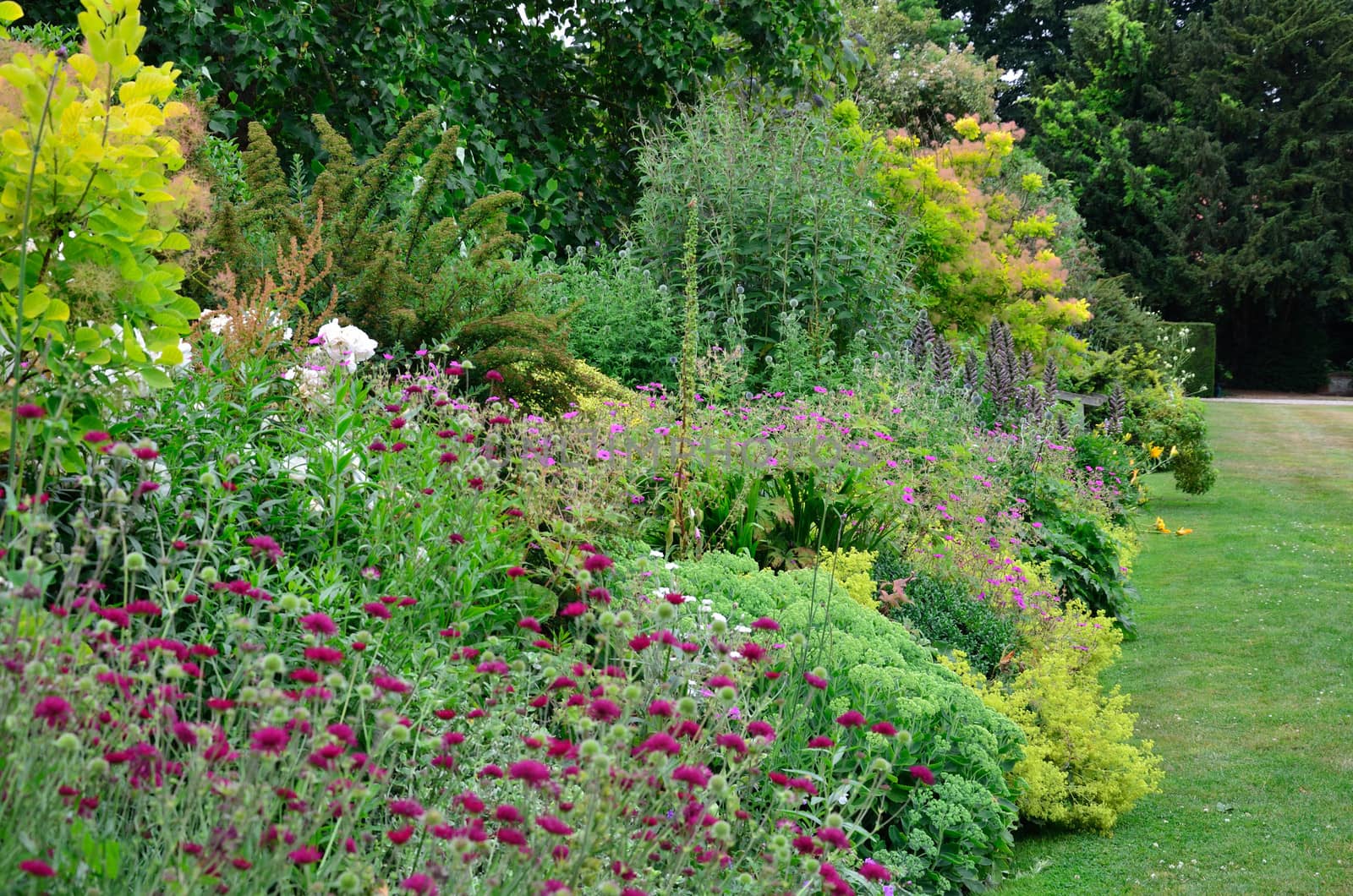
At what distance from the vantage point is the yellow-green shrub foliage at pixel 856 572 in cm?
422

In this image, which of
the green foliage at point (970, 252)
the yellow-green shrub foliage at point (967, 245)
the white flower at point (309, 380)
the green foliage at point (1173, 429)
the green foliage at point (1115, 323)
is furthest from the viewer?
the green foliage at point (1115, 323)

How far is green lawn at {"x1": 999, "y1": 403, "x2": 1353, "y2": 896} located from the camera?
3535mm

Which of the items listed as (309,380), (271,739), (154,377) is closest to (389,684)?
(271,739)

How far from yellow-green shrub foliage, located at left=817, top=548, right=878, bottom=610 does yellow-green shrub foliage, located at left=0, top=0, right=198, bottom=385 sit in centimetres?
251

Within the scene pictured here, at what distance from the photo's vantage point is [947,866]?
3.22 metres

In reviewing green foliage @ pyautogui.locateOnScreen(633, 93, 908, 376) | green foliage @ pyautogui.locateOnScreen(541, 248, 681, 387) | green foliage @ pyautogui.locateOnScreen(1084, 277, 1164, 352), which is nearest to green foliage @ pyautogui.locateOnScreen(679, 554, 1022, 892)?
green foliage @ pyautogui.locateOnScreen(541, 248, 681, 387)

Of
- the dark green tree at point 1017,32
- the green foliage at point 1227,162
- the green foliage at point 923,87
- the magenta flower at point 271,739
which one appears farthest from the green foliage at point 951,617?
the dark green tree at point 1017,32

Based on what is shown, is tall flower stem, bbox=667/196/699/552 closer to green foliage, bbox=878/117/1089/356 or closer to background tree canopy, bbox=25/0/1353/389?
background tree canopy, bbox=25/0/1353/389

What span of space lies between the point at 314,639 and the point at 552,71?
768 centimetres

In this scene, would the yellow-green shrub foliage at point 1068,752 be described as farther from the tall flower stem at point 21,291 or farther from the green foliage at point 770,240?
the green foliage at point 770,240

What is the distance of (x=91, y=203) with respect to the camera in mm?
2270

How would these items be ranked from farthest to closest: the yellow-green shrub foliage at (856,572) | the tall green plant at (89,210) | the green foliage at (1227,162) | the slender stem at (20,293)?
the green foliage at (1227,162) < the yellow-green shrub foliage at (856,572) < the tall green plant at (89,210) < the slender stem at (20,293)

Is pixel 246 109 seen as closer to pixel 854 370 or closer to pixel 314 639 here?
pixel 854 370

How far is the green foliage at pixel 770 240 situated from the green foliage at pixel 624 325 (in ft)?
0.94
